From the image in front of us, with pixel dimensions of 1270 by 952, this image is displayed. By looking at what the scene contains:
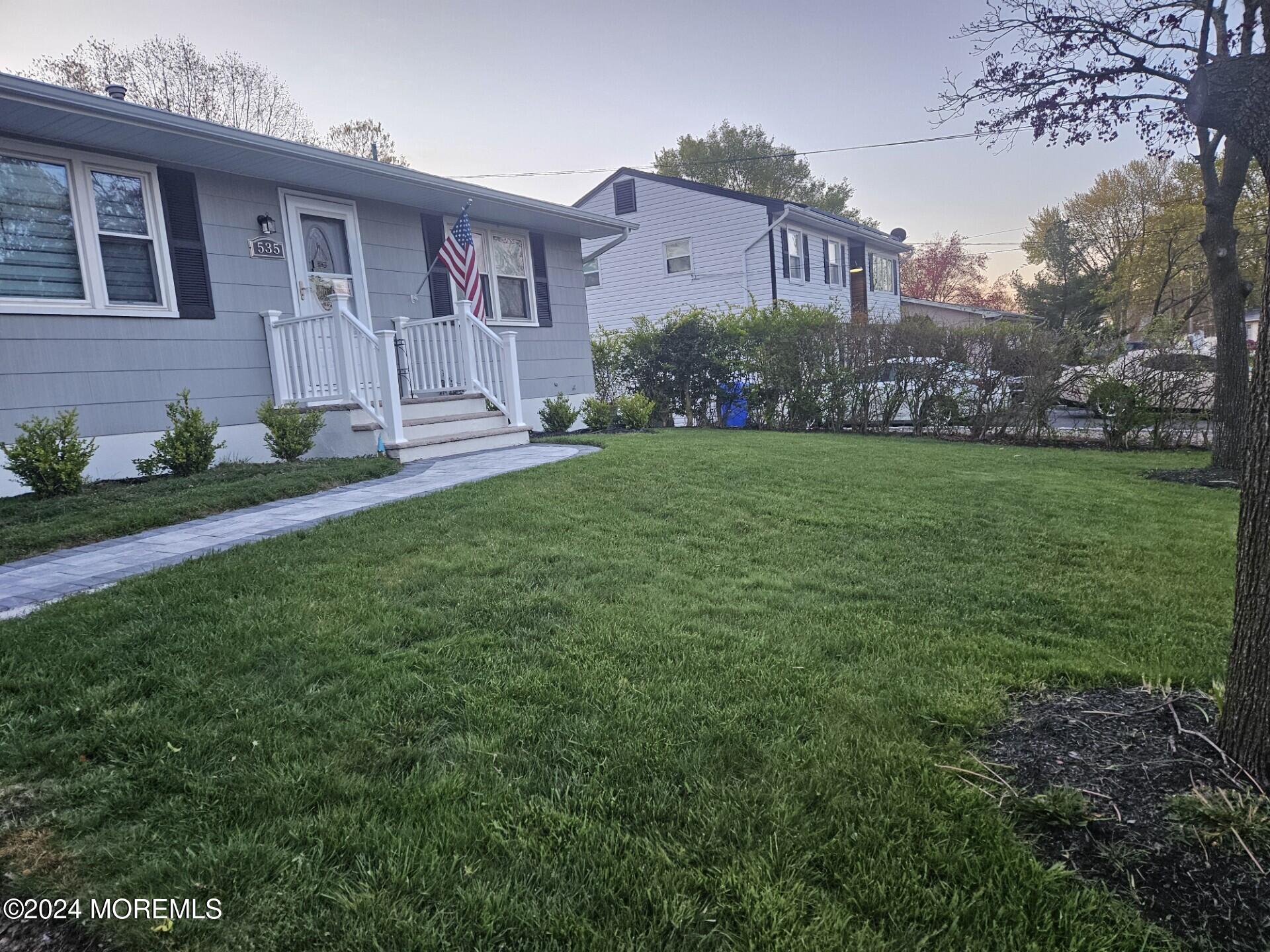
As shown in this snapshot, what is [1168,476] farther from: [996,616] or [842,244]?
[842,244]

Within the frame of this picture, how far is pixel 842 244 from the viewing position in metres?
22.2

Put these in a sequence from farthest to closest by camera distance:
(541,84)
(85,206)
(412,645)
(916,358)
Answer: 1. (541,84)
2. (916,358)
3. (85,206)
4. (412,645)

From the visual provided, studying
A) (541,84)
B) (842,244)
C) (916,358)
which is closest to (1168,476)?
(916,358)

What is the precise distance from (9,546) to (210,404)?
125 inches

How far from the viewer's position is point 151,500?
518cm

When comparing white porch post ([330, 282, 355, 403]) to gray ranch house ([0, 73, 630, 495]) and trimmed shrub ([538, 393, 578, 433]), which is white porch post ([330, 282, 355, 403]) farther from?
trimmed shrub ([538, 393, 578, 433])

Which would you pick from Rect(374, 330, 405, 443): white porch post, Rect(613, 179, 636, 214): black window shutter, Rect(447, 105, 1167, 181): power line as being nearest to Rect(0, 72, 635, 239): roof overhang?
Rect(374, 330, 405, 443): white porch post

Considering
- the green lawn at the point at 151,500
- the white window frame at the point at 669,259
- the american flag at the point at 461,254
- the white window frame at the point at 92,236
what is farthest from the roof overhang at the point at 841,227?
the green lawn at the point at 151,500

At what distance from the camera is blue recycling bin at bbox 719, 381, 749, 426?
11992mm

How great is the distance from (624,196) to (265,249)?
14759 mm

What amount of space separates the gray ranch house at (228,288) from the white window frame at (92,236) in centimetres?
1

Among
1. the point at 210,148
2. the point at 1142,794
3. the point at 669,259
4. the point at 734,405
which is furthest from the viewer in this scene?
the point at 669,259

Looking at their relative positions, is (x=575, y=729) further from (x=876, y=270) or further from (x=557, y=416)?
(x=876, y=270)

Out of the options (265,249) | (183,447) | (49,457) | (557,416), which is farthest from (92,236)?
(557,416)
